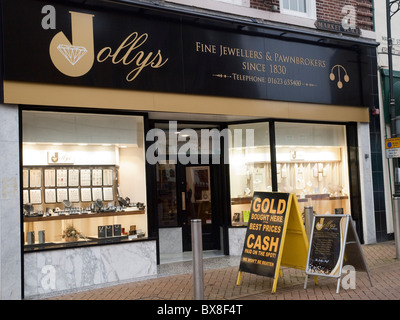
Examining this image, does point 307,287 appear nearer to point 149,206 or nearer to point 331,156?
point 149,206

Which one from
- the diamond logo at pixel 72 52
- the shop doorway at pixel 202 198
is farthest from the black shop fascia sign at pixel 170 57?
the shop doorway at pixel 202 198

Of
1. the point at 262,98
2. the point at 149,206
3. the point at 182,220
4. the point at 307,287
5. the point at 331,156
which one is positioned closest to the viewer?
the point at 307,287

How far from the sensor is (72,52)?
800 cm

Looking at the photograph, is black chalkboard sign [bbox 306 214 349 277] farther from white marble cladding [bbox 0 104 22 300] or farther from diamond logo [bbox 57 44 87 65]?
diamond logo [bbox 57 44 87 65]

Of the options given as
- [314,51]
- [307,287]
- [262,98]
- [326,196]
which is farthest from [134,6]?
[326,196]

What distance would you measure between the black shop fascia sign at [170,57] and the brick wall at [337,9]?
28.1 inches

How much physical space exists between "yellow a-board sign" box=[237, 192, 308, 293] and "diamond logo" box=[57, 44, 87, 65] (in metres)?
3.84

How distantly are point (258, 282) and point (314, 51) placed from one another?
6.02 metres

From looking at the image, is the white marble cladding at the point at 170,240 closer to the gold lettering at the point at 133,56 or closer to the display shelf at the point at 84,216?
the display shelf at the point at 84,216

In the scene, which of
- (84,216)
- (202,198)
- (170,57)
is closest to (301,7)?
(170,57)

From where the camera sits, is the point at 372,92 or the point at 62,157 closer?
the point at 62,157

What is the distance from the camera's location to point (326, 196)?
39.0 ft

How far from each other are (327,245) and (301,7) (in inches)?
259

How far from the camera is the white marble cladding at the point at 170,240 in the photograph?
433 inches
